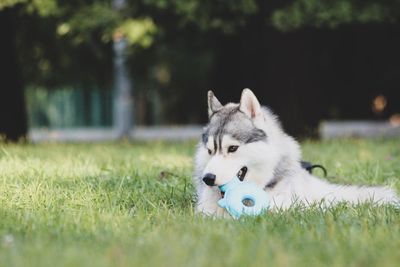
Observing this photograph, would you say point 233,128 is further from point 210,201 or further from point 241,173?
point 210,201

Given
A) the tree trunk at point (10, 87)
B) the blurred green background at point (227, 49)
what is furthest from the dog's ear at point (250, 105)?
the tree trunk at point (10, 87)

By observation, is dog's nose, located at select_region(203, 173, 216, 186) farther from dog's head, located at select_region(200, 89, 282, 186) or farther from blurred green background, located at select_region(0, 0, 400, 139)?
blurred green background, located at select_region(0, 0, 400, 139)

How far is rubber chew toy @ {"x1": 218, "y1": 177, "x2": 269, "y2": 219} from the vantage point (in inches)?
197

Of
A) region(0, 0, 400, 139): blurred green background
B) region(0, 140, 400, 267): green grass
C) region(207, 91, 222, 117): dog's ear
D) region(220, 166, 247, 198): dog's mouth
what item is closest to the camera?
region(0, 140, 400, 267): green grass

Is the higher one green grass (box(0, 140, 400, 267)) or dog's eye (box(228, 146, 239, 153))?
dog's eye (box(228, 146, 239, 153))

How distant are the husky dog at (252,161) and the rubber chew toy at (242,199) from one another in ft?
0.26

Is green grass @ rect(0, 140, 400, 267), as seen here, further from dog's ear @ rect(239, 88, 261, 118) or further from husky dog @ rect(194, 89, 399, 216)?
dog's ear @ rect(239, 88, 261, 118)

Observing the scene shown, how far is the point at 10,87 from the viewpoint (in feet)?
47.5

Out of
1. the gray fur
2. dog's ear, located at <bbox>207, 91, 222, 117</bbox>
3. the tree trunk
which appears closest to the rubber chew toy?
Answer: the gray fur

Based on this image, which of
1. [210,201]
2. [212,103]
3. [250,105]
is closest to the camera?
[210,201]

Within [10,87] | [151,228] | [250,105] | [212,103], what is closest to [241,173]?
[250,105]

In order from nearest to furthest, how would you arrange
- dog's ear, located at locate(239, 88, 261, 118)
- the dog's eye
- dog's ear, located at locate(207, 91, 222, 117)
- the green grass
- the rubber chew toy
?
the green grass < the rubber chew toy < the dog's eye < dog's ear, located at locate(239, 88, 261, 118) < dog's ear, located at locate(207, 91, 222, 117)

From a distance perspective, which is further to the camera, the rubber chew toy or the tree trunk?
the tree trunk

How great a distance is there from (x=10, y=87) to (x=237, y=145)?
10308 millimetres
